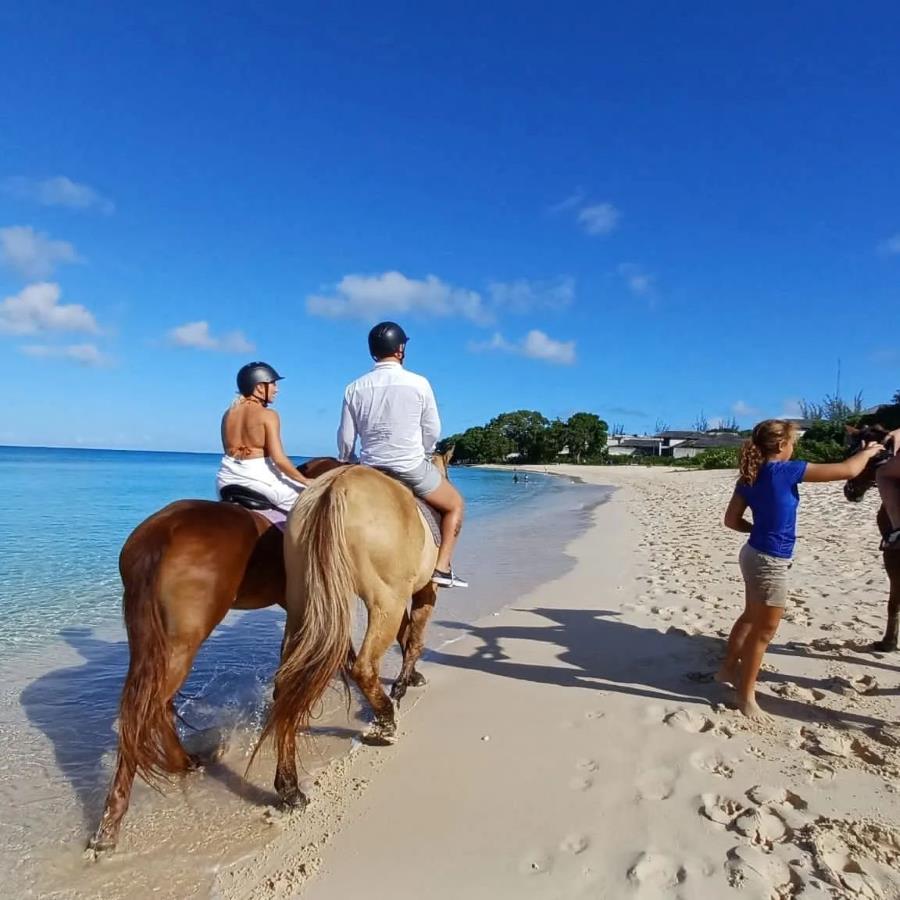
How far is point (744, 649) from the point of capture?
12.5ft

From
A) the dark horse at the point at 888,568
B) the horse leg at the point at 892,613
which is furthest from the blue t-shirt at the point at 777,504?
the horse leg at the point at 892,613

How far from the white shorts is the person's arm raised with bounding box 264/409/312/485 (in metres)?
0.05

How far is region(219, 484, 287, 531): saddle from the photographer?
380 centimetres

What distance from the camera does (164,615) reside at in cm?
291

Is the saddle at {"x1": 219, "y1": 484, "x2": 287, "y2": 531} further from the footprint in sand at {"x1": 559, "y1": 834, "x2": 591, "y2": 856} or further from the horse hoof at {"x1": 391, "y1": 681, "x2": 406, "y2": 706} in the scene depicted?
the footprint in sand at {"x1": 559, "y1": 834, "x2": 591, "y2": 856}

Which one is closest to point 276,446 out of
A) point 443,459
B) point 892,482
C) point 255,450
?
point 255,450

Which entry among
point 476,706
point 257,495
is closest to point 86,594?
point 257,495

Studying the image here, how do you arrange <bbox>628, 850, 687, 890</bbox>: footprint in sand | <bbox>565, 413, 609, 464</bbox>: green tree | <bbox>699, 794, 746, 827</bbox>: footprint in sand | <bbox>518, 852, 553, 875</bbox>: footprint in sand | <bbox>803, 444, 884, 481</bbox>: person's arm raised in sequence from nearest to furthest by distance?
<bbox>628, 850, 687, 890</bbox>: footprint in sand, <bbox>518, 852, 553, 875</bbox>: footprint in sand, <bbox>699, 794, 746, 827</bbox>: footprint in sand, <bbox>803, 444, 884, 481</bbox>: person's arm raised, <bbox>565, 413, 609, 464</bbox>: green tree

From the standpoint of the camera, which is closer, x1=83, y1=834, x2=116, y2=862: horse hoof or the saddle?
x1=83, y1=834, x2=116, y2=862: horse hoof

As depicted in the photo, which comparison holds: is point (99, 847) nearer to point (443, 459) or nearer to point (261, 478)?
point (261, 478)

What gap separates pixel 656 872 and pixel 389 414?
2.78 meters

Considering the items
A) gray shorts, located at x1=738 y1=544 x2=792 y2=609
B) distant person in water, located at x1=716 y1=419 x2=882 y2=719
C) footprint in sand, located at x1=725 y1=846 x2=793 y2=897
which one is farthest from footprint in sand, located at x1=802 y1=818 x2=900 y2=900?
gray shorts, located at x1=738 y1=544 x2=792 y2=609

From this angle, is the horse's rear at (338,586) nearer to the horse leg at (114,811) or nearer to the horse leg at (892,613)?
the horse leg at (114,811)

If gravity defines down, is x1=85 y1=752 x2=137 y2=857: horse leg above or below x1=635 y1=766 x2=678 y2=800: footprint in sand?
below
